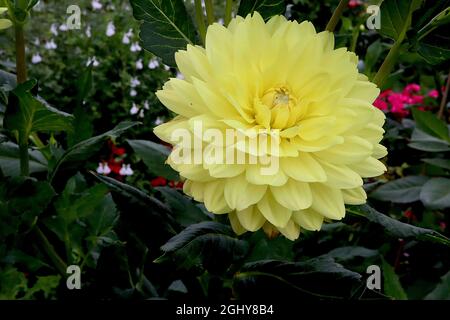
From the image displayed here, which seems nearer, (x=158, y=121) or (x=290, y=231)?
(x=290, y=231)

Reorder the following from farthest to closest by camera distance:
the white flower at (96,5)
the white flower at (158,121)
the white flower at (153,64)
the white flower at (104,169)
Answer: the white flower at (96,5) → the white flower at (153,64) → the white flower at (158,121) → the white flower at (104,169)

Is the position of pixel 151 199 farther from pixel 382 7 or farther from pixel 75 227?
pixel 382 7

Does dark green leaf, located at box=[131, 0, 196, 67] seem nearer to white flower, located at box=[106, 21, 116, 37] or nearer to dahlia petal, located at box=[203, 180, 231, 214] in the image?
dahlia petal, located at box=[203, 180, 231, 214]

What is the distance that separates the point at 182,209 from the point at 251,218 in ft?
1.16

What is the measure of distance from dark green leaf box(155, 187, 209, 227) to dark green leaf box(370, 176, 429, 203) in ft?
1.64

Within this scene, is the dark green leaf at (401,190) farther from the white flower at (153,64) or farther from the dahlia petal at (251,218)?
the white flower at (153,64)

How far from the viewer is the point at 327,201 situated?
28.7 inches

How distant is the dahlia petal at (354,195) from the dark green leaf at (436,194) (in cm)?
65

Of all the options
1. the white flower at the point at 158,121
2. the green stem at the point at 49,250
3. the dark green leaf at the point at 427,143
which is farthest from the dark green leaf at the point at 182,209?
the white flower at the point at 158,121

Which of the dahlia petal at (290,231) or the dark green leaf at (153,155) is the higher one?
the dark green leaf at (153,155)

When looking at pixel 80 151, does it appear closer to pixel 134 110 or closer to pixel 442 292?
pixel 442 292

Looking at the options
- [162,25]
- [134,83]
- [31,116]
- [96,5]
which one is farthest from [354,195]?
[96,5]

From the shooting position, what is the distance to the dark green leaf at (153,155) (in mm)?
1146

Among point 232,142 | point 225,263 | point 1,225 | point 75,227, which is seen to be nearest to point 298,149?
point 232,142
